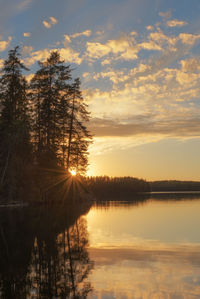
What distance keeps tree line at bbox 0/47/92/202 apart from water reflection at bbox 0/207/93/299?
2566cm

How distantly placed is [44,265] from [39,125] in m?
36.3

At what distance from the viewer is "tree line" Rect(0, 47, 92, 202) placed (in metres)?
39.3

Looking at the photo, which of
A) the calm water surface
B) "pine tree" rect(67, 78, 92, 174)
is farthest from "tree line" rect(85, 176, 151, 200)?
the calm water surface

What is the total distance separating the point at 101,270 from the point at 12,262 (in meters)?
2.74

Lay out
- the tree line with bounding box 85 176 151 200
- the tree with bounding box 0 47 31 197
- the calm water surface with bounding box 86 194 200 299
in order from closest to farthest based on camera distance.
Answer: the calm water surface with bounding box 86 194 200 299 → the tree with bounding box 0 47 31 197 → the tree line with bounding box 85 176 151 200

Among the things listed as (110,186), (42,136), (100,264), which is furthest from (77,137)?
(110,186)

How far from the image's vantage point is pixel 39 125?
144 ft

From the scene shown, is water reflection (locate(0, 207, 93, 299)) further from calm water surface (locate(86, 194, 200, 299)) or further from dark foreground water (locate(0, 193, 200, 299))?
calm water surface (locate(86, 194, 200, 299))

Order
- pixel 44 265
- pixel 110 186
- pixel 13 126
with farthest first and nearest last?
pixel 110 186
pixel 13 126
pixel 44 265

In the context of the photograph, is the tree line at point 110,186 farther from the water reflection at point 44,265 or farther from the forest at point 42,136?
the water reflection at point 44,265

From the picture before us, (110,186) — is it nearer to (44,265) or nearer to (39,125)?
(39,125)

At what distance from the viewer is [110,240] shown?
1313 cm

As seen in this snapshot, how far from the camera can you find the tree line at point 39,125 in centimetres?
3931

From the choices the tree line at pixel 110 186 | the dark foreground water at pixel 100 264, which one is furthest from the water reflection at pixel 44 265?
the tree line at pixel 110 186
